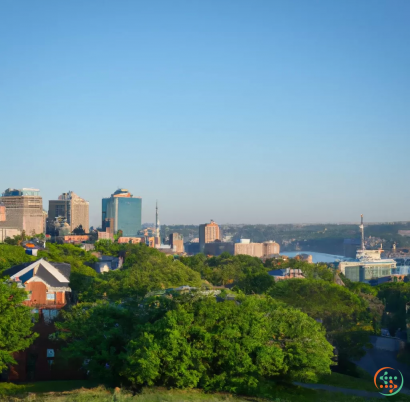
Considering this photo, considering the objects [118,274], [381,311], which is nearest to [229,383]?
[381,311]

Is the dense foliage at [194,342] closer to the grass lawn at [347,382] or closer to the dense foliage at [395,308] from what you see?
the grass lawn at [347,382]

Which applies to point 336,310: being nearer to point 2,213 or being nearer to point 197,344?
point 197,344

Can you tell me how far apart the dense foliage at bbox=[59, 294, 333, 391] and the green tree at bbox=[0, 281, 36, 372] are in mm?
2096

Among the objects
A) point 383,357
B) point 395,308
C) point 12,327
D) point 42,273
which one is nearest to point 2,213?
point 42,273

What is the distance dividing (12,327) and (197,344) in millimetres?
10051

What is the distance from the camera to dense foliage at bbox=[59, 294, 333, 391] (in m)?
28.3

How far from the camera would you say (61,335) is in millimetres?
33500

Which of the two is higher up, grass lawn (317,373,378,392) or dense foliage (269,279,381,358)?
dense foliage (269,279,381,358)

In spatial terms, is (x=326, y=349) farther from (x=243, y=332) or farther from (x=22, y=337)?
(x=22, y=337)

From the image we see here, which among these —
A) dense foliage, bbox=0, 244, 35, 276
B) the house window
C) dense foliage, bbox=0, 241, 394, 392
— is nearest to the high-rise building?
dense foliage, bbox=0, 244, 35, 276

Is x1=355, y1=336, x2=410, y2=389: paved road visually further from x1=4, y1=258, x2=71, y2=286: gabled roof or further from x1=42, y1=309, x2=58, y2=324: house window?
x1=4, y1=258, x2=71, y2=286: gabled roof

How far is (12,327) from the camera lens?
107 ft

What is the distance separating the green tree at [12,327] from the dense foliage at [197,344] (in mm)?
2096

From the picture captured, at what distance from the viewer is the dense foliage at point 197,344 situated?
28.3 m
